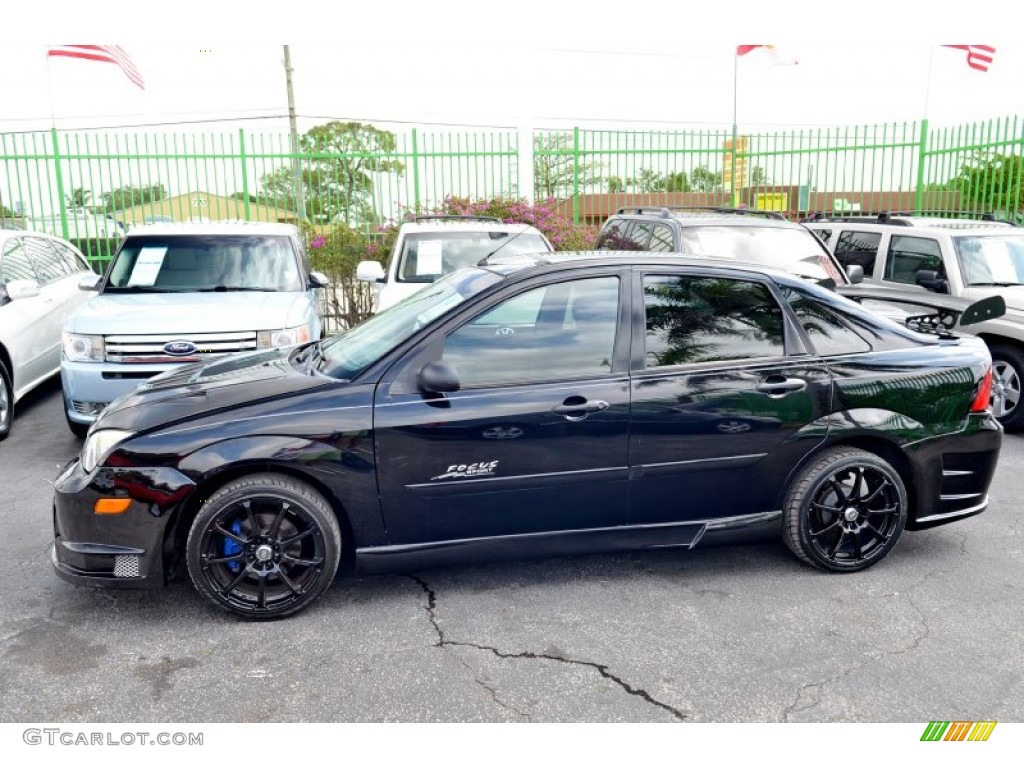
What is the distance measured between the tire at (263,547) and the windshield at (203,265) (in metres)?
4.07

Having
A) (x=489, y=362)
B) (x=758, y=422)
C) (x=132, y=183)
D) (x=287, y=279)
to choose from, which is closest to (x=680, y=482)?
(x=758, y=422)

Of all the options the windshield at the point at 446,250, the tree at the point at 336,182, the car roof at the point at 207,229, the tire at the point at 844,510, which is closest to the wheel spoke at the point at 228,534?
the tire at the point at 844,510

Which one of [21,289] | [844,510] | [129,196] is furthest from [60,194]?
[844,510]

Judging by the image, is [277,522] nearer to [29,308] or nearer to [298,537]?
[298,537]

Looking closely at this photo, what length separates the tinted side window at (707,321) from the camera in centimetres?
412

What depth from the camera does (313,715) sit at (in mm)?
3107

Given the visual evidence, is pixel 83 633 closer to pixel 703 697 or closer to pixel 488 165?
pixel 703 697

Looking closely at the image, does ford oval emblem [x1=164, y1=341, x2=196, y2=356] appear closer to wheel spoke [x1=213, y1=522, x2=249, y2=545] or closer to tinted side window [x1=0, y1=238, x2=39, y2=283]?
tinted side window [x1=0, y1=238, x2=39, y2=283]

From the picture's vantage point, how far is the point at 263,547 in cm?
375

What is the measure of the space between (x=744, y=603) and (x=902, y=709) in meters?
0.96

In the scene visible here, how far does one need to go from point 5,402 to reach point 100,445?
13.6 feet

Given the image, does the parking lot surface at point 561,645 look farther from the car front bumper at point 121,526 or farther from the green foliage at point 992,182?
the green foliage at point 992,182
